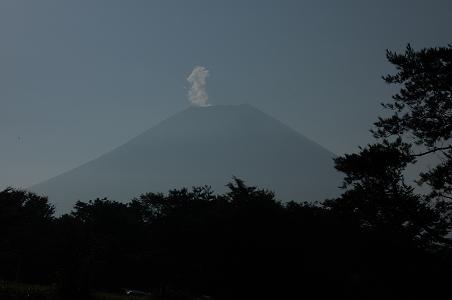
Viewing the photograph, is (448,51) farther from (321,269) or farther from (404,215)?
(321,269)

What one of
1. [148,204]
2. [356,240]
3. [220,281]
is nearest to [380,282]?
[356,240]

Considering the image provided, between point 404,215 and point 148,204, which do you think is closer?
point 404,215

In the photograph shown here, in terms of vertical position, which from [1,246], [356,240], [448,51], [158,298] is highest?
[448,51]

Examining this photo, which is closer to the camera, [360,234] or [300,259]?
[300,259]

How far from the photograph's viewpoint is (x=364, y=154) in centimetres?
1959

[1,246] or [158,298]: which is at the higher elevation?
[1,246]

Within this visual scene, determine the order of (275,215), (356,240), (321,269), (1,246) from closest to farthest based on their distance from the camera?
(321,269) → (275,215) → (356,240) → (1,246)

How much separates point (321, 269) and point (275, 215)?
290 centimetres

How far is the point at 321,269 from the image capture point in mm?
15672

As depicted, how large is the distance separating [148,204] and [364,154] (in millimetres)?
43203

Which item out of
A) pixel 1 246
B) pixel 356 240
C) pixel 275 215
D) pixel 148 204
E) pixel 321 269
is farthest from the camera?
pixel 148 204

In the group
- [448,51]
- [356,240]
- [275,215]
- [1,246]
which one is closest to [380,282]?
[356,240]

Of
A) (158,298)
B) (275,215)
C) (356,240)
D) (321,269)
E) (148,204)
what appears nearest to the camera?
(321,269)

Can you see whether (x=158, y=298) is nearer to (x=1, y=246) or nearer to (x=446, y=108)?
(x=446, y=108)
